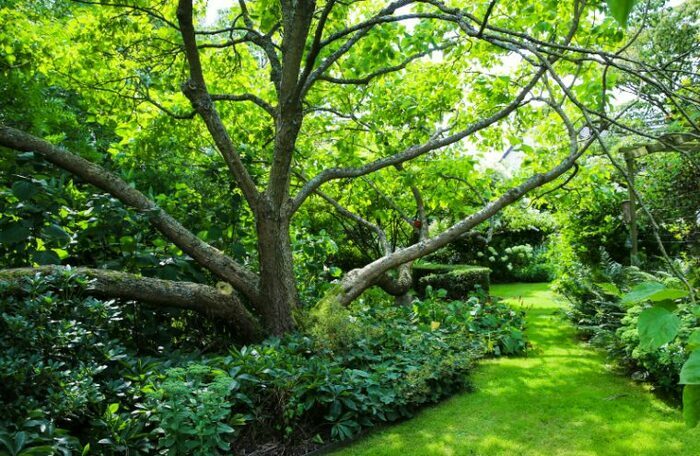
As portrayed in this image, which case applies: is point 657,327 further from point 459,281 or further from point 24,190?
point 459,281

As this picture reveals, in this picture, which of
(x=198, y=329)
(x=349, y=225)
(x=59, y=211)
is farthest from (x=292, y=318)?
(x=349, y=225)

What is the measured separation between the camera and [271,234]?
201 inches

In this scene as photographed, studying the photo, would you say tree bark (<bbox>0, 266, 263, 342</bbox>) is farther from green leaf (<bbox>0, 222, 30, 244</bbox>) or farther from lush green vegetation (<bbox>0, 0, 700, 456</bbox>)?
green leaf (<bbox>0, 222, 30, 244</bbox>)

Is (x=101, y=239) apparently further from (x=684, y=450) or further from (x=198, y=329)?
(x=684, y=450)

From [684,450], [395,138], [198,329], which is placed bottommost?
[684,450]

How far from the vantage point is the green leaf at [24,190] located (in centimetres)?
398

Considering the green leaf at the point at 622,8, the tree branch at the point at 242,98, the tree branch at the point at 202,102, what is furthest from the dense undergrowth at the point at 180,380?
the green leaf at the point at 622,8

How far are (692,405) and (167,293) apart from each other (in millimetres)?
4304

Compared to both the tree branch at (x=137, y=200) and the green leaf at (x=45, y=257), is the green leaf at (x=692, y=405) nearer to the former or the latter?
the green leaf at (x=45, y=257)

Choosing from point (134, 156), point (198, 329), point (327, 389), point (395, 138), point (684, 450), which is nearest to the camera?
point (684, 450)

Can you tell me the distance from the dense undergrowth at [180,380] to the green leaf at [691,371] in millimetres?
2860

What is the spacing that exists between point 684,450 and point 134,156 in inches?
253

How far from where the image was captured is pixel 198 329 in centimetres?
521

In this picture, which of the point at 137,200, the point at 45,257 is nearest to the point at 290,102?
the point at 137,200
